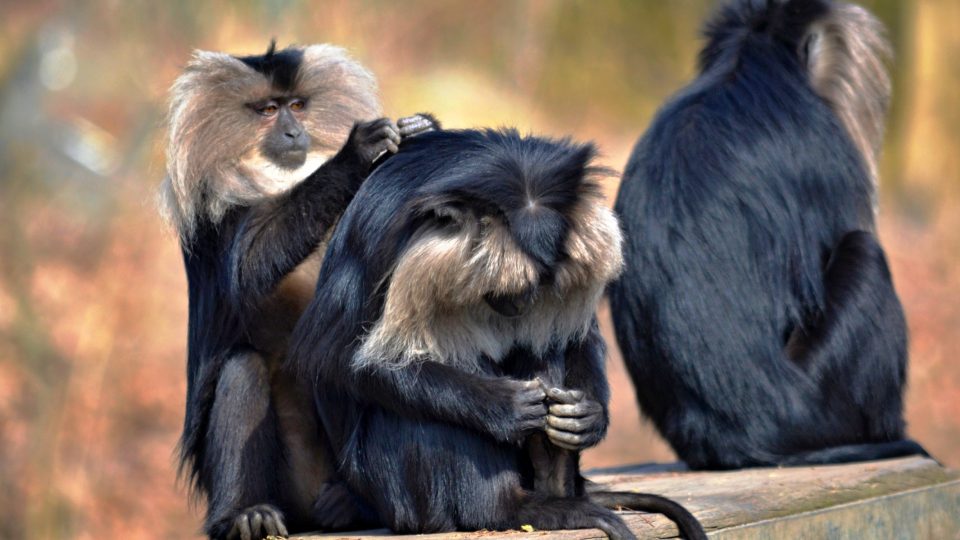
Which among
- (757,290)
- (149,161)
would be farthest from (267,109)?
(149,161)

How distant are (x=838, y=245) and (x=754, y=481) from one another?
1223 millimetres

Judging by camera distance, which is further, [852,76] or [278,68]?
[852,76]

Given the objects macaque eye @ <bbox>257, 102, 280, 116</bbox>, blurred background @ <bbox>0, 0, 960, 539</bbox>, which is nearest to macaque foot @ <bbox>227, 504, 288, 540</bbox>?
macaque eye @ <bbox>257, 102, 280, 116</bbox>

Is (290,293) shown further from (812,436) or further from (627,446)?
(627,446)

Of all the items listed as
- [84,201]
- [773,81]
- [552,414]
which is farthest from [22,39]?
[552,414]

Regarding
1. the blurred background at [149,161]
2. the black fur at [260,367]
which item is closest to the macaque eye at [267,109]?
the black fur at [260,367]

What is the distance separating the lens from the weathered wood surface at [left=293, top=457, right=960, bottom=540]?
3665 millimetres

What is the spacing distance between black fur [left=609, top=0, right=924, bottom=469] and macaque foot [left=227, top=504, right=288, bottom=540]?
1923 millimetres

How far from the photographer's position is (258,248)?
3670 mm

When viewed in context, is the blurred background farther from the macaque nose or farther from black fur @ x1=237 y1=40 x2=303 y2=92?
the macaque nose

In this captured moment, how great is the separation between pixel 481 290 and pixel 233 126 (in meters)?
1.47

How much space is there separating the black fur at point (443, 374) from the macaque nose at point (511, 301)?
0.11 meters

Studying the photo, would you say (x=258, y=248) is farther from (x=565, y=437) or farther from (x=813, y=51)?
(x=813, y=51)

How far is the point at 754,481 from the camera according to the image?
4285 mm
